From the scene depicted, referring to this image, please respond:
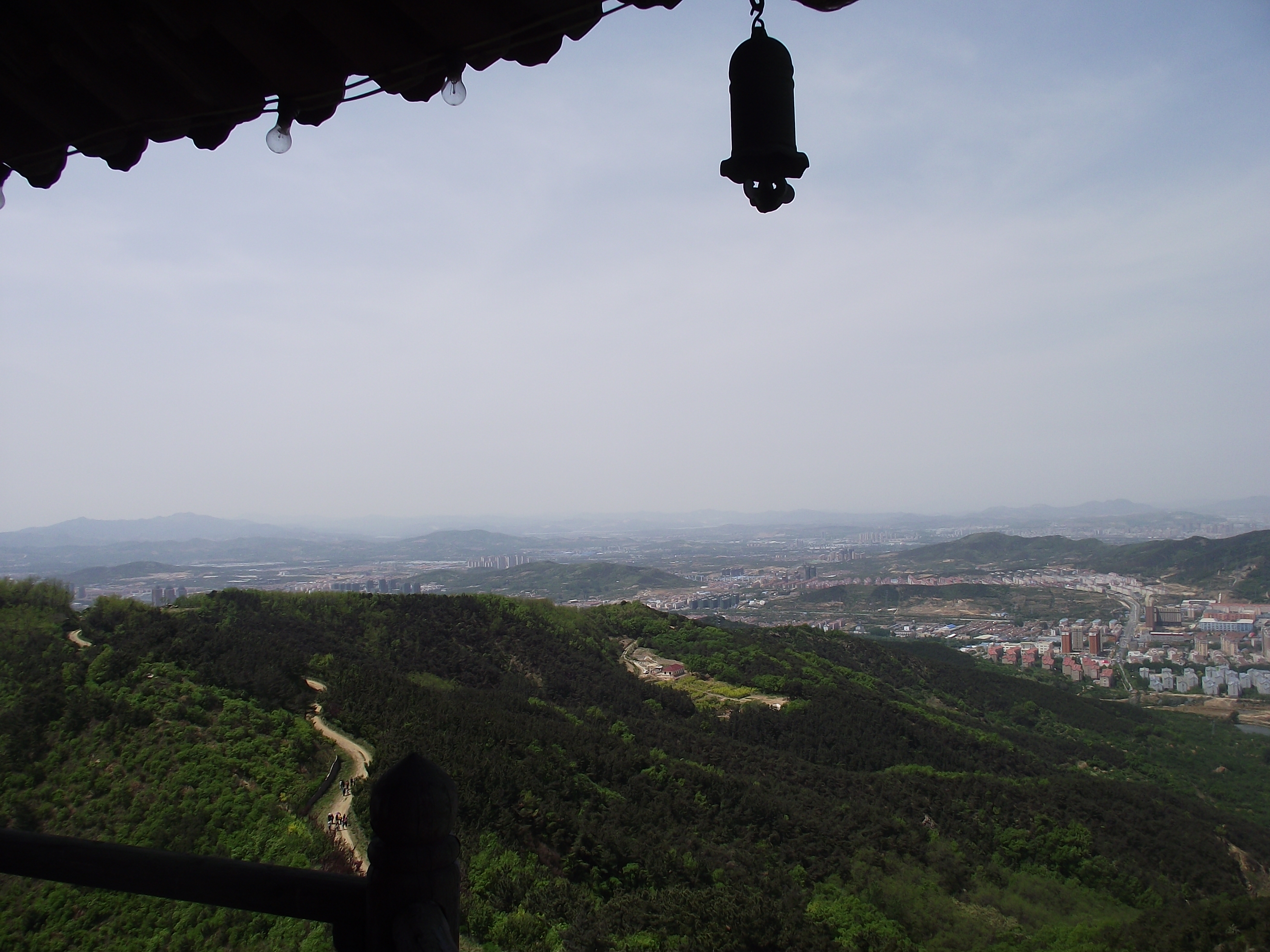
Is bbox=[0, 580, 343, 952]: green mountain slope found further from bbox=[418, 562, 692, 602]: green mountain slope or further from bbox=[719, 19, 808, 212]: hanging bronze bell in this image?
bbox=[418, 562, 692, 602]: green mountain slope

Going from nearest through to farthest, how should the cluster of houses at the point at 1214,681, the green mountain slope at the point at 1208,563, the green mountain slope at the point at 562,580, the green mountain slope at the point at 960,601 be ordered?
the cluster of houses at the point at 1214,681 < the green mountain slope at the point at 1208,563 < the green mountain slope at the point at 960,601 < the green mountain slope at the point at 562,580

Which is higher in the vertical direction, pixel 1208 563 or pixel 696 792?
pixel 696 792

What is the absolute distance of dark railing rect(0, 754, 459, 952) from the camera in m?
0.86

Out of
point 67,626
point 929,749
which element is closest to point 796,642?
point 929,749

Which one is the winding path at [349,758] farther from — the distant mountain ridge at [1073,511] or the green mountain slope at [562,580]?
the distant mountain ridge at [1073,511]

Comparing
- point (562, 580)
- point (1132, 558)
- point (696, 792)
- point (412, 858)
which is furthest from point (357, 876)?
point (1132, 558)

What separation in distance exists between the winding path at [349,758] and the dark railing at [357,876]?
16.7ft

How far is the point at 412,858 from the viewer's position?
0.87 metres

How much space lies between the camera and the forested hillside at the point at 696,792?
7.11 m

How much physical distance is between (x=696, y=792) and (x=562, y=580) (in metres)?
36.6

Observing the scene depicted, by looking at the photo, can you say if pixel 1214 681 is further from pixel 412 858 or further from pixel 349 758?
pixel 412 858

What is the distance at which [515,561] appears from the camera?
60.1 metres

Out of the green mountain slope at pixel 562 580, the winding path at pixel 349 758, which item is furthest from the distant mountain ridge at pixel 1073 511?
the winding path at pixel 349 758

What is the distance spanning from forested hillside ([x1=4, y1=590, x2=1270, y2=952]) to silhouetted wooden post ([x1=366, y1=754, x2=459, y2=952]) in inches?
134
